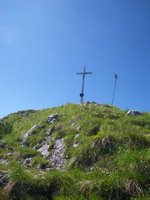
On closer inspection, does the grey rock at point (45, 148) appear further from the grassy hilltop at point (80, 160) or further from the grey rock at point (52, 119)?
the grey rock at point (52, 119)

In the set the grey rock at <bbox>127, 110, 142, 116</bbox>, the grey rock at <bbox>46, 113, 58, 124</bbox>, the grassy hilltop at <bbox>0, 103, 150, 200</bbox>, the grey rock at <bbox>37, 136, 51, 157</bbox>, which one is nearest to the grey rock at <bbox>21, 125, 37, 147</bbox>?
the grassy hilltop at <bbox>0, 103, 150, 200</bbox>

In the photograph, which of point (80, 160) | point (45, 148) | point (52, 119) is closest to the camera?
point (80, 160)

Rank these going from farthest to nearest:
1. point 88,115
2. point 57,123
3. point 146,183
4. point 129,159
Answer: point 57,123 → point 88,115 → point 129,159 → point 146,183

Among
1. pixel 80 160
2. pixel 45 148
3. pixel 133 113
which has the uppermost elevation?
pixel 133 113

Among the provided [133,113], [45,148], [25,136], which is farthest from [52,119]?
[133,113]

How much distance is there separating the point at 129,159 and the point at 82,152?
3.23m

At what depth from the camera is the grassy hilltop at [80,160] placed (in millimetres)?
12172

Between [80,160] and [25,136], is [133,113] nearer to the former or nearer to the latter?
[25,136]

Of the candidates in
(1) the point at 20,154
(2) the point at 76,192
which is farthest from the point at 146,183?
(1) the point at 20,154

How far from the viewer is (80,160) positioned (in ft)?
51.2

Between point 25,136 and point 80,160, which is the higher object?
point 25,136

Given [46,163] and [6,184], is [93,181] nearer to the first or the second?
[6,184]

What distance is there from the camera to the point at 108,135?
15.9 metres

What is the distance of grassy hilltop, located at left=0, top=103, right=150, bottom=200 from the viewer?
1217cm
